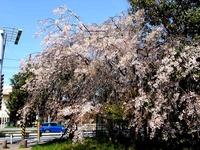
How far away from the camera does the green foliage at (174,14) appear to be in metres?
14.0

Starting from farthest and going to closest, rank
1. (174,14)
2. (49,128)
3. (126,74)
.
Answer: (49,128), (174,14), (126,74)

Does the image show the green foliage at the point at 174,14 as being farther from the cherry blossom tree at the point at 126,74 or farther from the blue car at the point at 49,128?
the blue car at the point at 49,128

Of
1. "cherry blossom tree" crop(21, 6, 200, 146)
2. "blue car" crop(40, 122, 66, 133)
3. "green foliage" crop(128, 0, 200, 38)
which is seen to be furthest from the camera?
"blue car" crop(40, 122, 66, 133)

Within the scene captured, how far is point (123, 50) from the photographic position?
39.5 feet

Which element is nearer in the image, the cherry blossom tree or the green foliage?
the cherry blossom tree

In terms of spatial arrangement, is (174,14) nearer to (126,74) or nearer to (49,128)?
(126,74)

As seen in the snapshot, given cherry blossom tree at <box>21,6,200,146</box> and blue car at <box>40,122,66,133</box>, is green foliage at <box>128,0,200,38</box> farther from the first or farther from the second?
blue car at <box>40,122,66,133</box>

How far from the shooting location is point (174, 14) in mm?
14672

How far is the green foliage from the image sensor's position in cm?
1404

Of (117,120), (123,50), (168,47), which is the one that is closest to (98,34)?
(123,50)

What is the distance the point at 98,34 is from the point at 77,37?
1421 mm

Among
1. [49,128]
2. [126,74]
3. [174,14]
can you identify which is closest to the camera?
[126,74]

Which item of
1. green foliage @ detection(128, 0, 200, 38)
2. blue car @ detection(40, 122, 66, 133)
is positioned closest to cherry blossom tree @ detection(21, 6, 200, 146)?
green foliage @ detection(128, 0, 200, 38)

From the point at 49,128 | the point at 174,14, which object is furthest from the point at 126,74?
the point at 49,128
